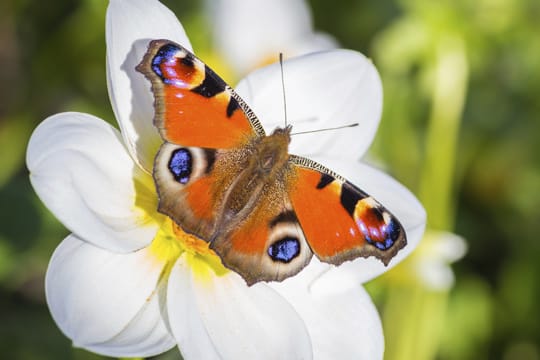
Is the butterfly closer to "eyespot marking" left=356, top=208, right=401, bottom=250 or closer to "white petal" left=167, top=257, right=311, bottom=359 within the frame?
"eyespot marking" left=356, top=208, right=401, bottom=250

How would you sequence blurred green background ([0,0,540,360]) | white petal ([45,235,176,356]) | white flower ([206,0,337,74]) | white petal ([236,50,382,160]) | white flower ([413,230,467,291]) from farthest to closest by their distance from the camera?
1. white flower ([206,0,337,74])
2. blurred green background ([0,0,540,360])
3. white flower ([413,230,467,291])
4. white petal ([236,50,382,160])
5. white petal ([45,235,176,356])

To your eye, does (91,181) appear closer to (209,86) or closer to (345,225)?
(209,86)

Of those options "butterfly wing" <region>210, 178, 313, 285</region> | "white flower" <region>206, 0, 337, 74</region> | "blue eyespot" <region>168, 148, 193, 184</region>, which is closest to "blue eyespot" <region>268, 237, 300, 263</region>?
"butterfly wing" <region>210, 178, 313, 285</region>

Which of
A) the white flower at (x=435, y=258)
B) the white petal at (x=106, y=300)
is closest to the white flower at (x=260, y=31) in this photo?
the white flower at (x=435, y=258)

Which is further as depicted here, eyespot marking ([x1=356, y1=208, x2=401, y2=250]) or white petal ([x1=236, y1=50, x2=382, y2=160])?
white petal ([x1=236, y1=50, x2=382, y2=160])

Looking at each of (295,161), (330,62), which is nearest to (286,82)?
(330,62)

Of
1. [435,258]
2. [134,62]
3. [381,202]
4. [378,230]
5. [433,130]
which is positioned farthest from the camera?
[433,130]

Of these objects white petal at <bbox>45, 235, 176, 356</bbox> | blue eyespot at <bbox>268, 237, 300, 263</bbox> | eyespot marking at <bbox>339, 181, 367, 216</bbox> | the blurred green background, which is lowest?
the blurred green background

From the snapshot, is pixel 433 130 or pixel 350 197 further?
pixel 433 130

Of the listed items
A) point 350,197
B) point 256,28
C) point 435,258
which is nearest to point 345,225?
point 350,197
